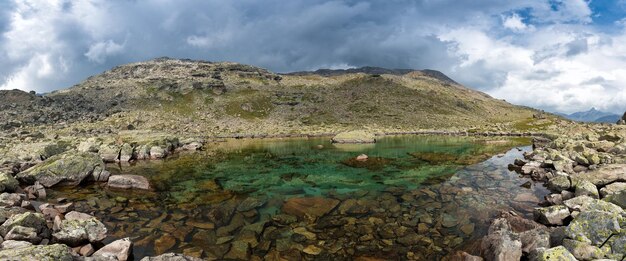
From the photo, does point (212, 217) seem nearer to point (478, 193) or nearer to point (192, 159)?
point (478, 193)

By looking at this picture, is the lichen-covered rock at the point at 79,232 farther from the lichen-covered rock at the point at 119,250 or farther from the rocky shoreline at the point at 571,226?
the rocky shoreline at the point at 571,226

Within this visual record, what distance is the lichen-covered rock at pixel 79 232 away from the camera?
13055mm

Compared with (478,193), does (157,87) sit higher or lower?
higher

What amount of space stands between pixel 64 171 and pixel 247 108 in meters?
122

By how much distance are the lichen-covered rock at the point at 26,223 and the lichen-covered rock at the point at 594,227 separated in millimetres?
20377

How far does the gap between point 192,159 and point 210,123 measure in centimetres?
7696

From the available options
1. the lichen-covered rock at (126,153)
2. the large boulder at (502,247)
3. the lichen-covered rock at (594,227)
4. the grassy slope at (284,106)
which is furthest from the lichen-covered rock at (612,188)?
the grassy slope at (284,106)

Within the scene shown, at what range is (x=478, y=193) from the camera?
903 inches

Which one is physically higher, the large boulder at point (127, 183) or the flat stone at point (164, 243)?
the large boulder at point (127, 183)

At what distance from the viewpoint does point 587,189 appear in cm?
1853

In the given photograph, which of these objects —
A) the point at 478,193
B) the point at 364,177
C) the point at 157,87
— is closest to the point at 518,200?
the point at 478,193

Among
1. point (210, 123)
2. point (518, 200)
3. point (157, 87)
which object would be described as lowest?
point (518, 200)

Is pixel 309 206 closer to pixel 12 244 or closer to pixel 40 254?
pixel 40 254

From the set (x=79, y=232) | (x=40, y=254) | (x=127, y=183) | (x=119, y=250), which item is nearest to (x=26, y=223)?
(x=79, y=232)
